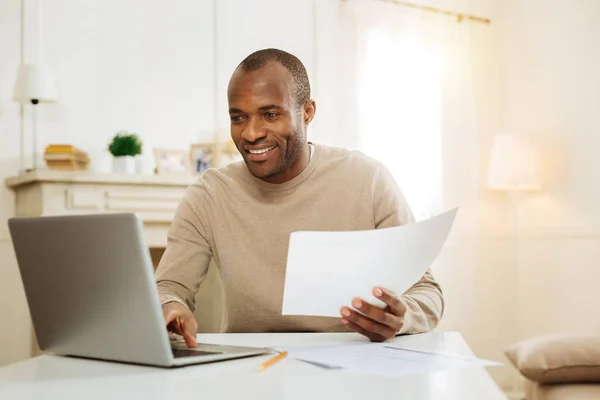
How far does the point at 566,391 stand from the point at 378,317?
1.11 m

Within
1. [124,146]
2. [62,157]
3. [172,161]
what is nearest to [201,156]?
[172,161]

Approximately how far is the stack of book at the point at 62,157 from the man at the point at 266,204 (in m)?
1.62

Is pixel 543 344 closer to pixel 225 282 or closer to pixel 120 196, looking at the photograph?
pixel 225 282

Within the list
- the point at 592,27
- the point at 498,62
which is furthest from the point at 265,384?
the point at 498,62

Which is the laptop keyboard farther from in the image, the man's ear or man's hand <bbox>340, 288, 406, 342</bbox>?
the man's ear

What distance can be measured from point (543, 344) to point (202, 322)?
1851 mm

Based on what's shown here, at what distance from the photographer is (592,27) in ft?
12.9

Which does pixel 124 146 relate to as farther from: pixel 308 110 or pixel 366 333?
pixel 366 333

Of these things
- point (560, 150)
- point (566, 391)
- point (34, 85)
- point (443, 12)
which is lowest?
point (566, 391)

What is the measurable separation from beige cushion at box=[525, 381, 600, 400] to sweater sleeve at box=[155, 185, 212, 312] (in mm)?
1054

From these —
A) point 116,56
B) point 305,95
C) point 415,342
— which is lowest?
point 415,342

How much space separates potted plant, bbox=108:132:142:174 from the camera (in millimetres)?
3377

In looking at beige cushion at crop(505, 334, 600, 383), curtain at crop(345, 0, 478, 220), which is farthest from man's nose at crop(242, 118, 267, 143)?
curtain at crop(345, 0, 478, 220)

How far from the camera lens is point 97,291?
3.34 ft
